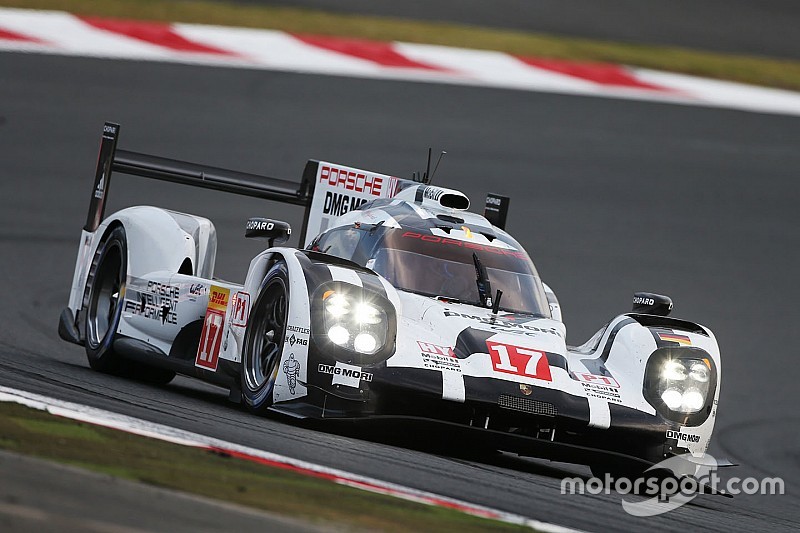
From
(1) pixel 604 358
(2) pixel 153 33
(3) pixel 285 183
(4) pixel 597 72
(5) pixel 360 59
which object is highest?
(4) pixel 597 72

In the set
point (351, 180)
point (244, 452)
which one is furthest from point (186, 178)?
point (244, 452)

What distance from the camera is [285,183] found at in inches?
406

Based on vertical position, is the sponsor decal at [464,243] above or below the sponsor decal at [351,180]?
Answer: below

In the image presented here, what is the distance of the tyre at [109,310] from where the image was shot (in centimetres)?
946

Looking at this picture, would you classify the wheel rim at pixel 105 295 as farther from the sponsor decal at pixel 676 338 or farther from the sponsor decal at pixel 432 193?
the sponsor decal at pixel 676 338

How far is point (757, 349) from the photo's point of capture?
12.1m

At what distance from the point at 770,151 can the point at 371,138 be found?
486 cm

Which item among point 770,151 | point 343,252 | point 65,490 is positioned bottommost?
point 65,490

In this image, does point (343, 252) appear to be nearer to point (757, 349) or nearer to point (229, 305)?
point (229, 305)

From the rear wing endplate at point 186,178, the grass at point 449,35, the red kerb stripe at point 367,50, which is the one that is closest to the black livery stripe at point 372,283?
the rear wing endplate at point 186,178

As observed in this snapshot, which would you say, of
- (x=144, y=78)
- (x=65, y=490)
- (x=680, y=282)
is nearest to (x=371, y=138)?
(x=144, y=78)

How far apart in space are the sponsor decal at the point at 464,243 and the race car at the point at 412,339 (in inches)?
0.7

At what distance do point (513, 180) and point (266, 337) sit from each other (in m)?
7.79

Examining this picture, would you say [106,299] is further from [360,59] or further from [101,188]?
[360,59]
